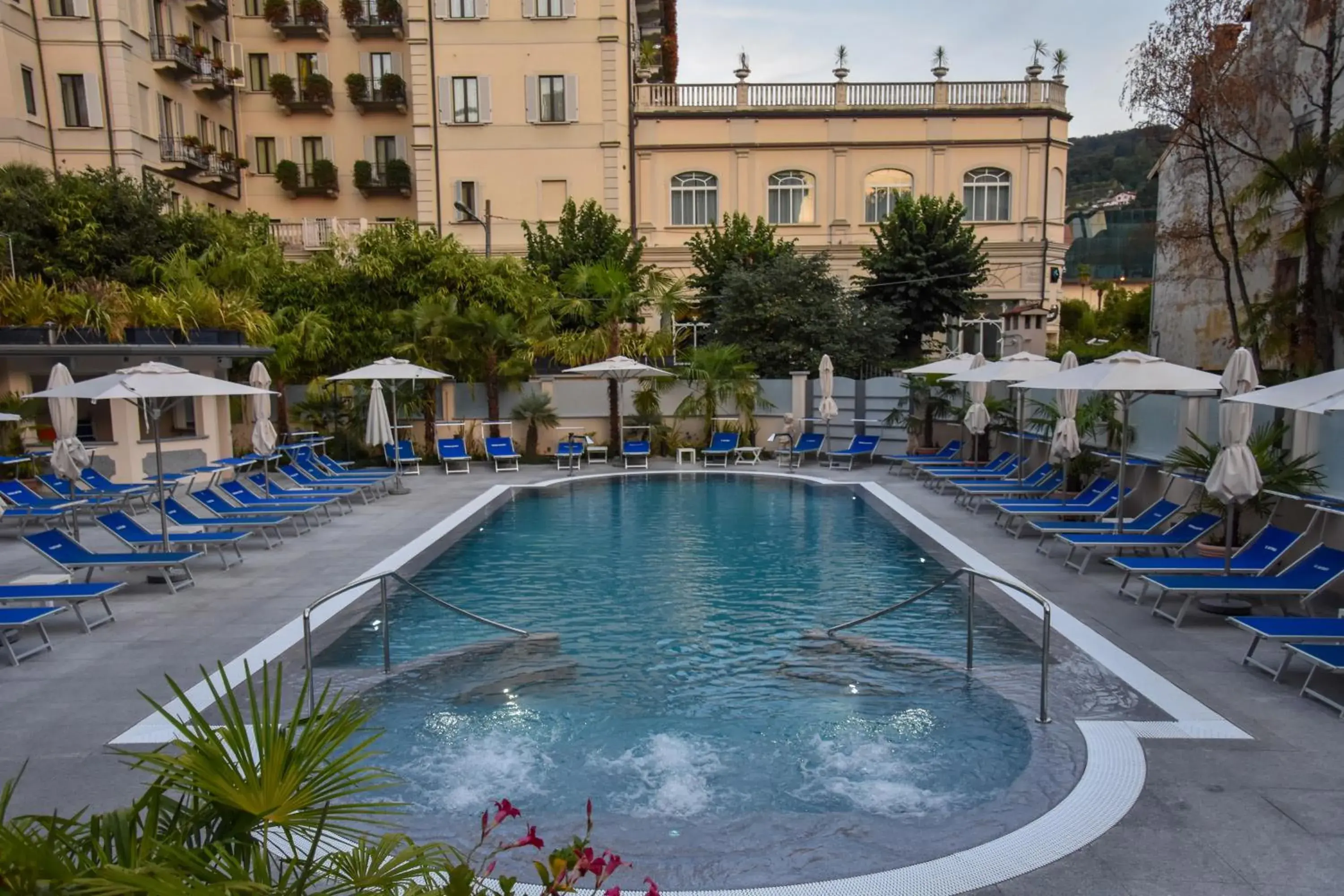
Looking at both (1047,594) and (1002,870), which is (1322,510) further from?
(1002,870)

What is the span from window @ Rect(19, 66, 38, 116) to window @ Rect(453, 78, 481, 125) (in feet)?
39.6

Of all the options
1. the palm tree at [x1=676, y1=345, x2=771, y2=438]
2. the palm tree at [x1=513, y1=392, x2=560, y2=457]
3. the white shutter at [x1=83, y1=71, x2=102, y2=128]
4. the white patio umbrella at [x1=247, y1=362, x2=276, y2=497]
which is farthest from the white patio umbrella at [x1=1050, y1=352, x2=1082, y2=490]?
the white shutter at [x1=83, y1=71, x2=102, y2=128]

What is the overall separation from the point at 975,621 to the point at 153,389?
29.3 feet

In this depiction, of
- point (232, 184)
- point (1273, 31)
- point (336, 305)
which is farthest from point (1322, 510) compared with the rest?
point (232, 184)

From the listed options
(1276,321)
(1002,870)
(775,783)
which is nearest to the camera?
(1002,870)

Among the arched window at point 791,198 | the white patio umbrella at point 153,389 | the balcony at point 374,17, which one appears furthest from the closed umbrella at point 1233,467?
the balcony at point 374,17

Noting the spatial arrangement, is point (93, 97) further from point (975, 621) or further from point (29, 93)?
point (975, 621)

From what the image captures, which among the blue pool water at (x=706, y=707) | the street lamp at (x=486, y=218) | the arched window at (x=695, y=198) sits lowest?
the blue pool water at (x=706, y=707)

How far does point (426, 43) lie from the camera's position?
3112 cm

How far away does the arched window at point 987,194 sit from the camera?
32500mm

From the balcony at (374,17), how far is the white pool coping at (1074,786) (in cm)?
2971

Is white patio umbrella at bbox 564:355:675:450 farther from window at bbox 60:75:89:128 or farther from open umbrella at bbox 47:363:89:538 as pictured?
window at bbox 60:75:89:128

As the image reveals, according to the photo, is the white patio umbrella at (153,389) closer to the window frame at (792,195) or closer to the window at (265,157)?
the window frame at (792,195)

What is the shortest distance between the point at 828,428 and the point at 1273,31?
417 inches
